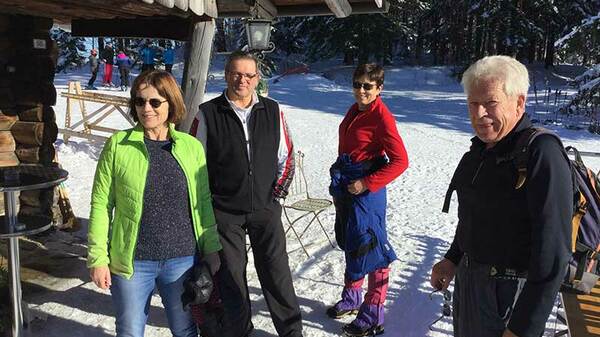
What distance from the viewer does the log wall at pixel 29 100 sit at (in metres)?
5.25

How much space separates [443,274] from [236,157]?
52.4 inches

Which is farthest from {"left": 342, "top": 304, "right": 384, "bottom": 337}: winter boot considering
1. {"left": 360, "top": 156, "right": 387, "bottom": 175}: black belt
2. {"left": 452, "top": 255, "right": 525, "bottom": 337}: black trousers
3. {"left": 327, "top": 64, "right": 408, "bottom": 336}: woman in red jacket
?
{"left": 452, "top": 255, "right": 525, "bottom": 337}: black trousers

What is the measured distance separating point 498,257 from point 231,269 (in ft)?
5.60

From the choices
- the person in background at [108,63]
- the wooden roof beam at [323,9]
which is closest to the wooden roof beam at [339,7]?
the wooden roof beam at [323,9]

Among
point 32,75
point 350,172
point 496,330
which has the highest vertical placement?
point 32,75

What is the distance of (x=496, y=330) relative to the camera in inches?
76.5

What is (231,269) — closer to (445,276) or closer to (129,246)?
(129,246)

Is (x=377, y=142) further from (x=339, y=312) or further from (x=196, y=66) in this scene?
(x=196, y=66)

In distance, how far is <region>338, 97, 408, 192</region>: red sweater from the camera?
3.29 meters

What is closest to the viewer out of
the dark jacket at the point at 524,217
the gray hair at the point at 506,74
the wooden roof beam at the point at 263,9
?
the dark jacket at the point at 524,217

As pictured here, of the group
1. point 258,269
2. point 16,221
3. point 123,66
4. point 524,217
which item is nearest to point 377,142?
point 258,269

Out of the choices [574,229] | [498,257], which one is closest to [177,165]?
[498,257]

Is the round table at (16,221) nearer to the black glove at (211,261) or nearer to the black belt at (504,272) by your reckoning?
the black glove at (211,261)

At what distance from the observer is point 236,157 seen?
2.98 meters
